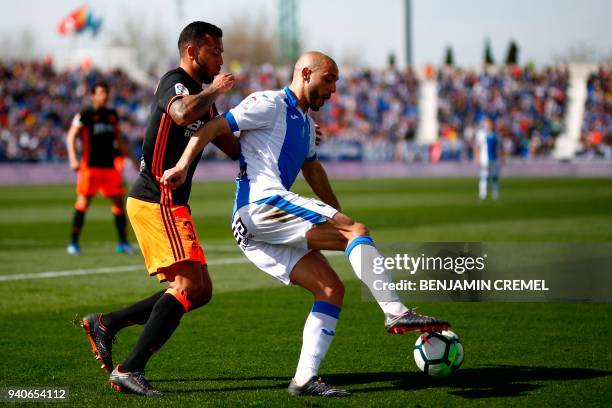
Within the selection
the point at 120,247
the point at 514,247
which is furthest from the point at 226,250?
the point at 514,247

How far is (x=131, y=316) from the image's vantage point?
6.31 metres

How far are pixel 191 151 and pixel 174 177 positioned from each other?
18cm

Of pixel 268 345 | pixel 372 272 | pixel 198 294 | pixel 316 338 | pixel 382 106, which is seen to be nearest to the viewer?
pixel 372 272

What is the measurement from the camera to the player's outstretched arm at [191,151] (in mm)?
5527

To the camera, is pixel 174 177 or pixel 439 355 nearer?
pixel 174 177

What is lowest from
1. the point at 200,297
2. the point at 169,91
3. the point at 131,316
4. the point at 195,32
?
the point at 131,316

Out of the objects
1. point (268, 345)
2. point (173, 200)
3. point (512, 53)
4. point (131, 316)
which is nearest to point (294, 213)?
point (173, 200)

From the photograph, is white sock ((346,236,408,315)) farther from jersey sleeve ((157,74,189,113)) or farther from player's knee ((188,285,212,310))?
jersey sleeve ((157,74,189,113))

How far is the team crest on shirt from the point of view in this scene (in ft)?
18.8

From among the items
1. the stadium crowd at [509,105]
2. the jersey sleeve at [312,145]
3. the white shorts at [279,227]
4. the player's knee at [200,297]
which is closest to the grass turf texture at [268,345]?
the player's knee at [200,297]

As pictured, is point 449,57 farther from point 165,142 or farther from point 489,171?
point 165,142

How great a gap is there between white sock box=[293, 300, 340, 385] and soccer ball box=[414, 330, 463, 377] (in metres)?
0.72

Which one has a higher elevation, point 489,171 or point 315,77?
point 315,77

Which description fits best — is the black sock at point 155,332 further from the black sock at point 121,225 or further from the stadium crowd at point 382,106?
the stadium crowd at point 382,106
